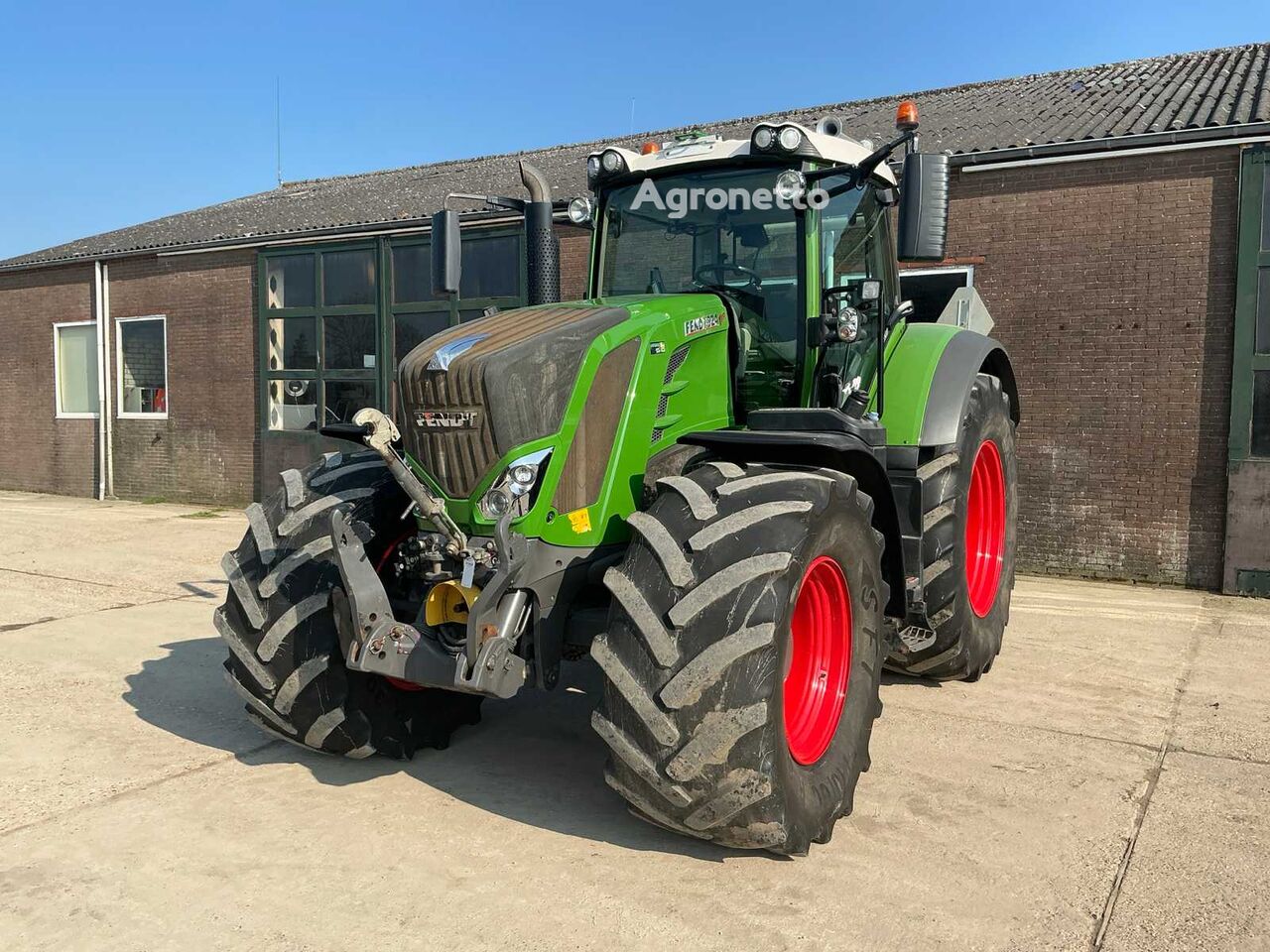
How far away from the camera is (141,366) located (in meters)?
15.3

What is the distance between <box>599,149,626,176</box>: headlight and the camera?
4605 mm

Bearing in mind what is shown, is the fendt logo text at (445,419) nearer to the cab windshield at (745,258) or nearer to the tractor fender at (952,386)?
the cab windshield at (745,258)

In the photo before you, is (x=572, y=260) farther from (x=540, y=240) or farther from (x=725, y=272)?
(x=725, y=272)

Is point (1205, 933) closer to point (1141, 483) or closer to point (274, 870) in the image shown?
point (274, 870)

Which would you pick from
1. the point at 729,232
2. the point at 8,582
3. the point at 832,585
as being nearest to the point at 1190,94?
the point at 729,232

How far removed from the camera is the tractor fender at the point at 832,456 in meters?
A: 3.64

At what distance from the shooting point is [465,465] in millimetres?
3461

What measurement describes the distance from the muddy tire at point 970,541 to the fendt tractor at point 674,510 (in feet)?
0.07

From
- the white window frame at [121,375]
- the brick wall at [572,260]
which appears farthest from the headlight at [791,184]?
the white window frame at [121,375]

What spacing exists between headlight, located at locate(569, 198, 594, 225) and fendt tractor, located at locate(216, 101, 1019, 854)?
0.08 feet

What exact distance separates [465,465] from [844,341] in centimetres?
172

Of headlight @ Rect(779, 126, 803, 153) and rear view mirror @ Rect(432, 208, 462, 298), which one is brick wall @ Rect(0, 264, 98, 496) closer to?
rear view mirror @ Rect(432, 208, 462, 298)

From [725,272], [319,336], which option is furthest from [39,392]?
[725,272]

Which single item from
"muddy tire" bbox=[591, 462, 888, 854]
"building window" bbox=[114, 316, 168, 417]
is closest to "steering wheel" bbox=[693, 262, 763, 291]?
"muddy tire" bbox=[591, 462, 888, 854]
